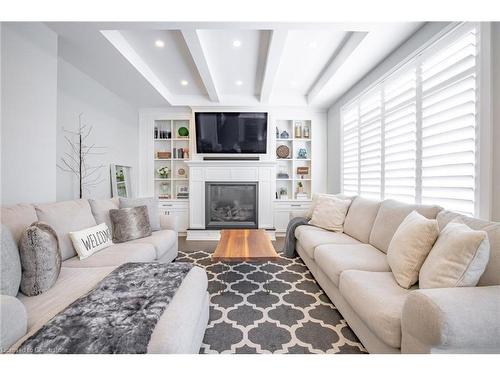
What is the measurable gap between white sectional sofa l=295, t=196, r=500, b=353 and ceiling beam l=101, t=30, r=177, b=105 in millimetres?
2964

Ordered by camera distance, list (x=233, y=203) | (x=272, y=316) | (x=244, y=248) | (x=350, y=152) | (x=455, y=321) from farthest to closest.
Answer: (x=233, y=203) → (x=350, y=152) → (x=244, y=248) → (x=272, y=316) → (x=455, y=321)

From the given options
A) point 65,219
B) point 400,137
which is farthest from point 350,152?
point 65,219

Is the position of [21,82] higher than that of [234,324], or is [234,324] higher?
[21,82]

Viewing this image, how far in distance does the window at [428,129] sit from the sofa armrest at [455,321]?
38.2 inches

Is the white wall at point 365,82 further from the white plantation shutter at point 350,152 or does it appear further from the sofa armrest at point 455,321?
the sofa armrest at point 455,321

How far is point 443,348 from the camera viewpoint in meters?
0.87

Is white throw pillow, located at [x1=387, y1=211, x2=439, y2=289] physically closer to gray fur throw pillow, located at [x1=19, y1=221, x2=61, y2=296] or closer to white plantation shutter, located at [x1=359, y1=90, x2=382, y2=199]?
white plantation shutter, located at [x1=359, y1=90, x2=382, y2=199]

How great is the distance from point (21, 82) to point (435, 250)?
10.6 feet

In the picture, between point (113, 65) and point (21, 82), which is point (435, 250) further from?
point (113, 65)

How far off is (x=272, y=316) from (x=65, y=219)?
1869 mm

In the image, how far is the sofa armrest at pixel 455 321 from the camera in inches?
32.4

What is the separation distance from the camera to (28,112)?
1.80 meters

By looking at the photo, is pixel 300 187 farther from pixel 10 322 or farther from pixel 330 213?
pixel 10 322
